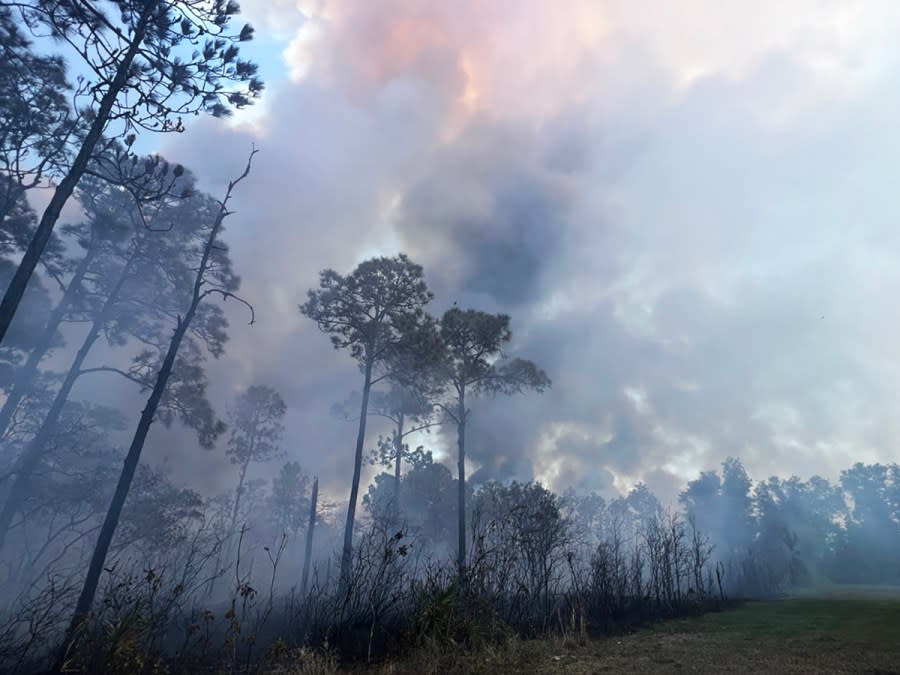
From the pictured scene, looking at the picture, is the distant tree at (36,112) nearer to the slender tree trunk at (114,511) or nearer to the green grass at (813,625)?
the slender tree trunk at (114,511)

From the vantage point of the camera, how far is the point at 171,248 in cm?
2083

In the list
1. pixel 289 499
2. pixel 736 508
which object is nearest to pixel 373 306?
pixel 289 499

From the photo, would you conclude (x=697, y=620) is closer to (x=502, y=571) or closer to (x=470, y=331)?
(x=502, y=571)

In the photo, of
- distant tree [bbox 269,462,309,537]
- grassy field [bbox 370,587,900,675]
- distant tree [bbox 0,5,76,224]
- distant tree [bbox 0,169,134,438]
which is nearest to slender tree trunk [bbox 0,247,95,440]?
distant tree [bbox 0,169,134,438]

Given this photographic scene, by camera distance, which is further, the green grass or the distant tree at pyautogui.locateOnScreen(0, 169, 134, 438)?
the distant tree at pyautogui.locateOnScreen(0, 169, 134, 438)

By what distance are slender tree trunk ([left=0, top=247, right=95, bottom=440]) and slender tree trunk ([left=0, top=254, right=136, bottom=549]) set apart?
3.76 feet

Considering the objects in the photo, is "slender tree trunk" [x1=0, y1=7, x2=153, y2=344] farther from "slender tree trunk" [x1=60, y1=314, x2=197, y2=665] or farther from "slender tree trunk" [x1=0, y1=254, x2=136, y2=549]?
"slender tree trunk" [x1=0, y1=254, x2=136, y2=549]

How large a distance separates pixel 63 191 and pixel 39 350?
14944 millimetres

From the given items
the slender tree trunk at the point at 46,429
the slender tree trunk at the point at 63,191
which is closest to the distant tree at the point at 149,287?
the slender tree trunk at the point at 46,429

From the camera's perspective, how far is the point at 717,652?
29.1 ft

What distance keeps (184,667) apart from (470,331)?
2204cm

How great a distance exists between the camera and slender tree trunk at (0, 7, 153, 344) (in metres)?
8.05

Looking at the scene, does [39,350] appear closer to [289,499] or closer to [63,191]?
[63,191]

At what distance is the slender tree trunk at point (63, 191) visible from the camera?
8.05 m
